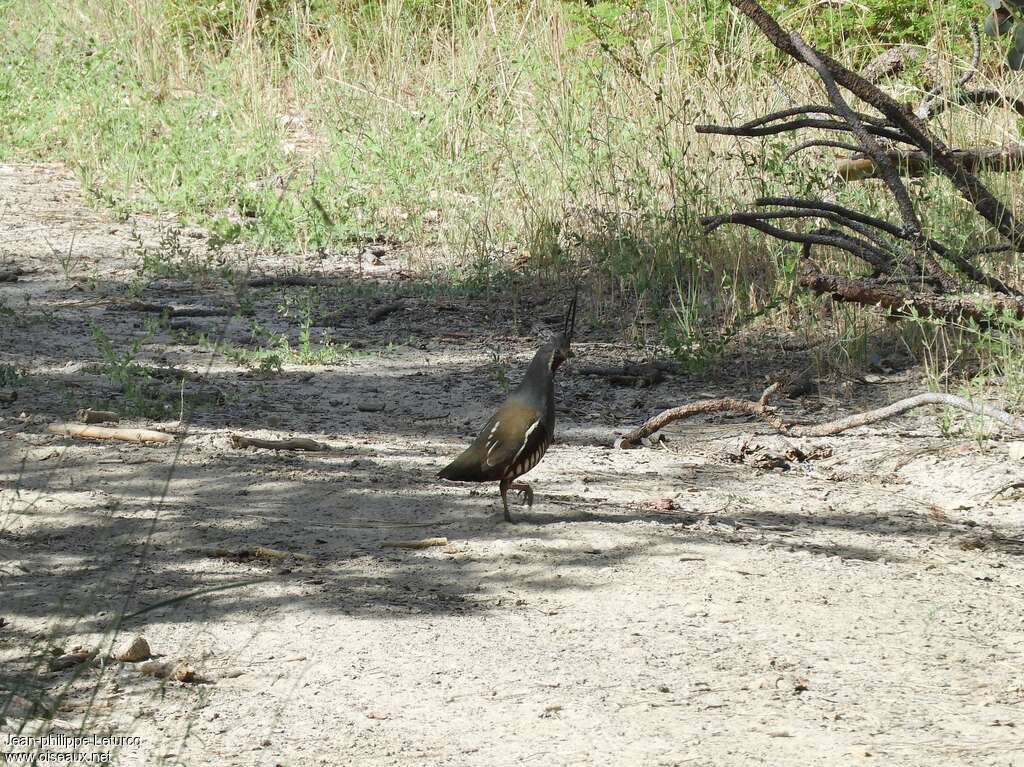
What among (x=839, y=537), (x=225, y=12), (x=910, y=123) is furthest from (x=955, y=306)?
(x=225, y=12)

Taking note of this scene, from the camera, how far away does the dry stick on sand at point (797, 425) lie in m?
4.64

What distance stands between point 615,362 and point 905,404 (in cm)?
172

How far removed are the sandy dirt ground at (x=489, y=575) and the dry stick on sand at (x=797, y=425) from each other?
3.2 inches

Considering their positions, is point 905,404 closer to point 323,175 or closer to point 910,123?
point 910,123

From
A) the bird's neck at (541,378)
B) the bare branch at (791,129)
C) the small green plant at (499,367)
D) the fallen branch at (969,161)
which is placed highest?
the bare branch at (791,129)

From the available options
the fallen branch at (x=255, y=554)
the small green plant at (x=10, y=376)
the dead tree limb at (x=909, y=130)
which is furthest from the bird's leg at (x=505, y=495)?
the small green plant at (x=10, y=376)

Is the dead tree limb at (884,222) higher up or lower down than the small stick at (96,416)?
higher up

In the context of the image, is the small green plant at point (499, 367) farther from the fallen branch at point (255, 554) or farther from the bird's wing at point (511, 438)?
the fallen branch at point (255, 554)

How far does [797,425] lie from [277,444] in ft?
6.94

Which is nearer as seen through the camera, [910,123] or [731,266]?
[910,123]

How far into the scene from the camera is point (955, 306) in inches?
191

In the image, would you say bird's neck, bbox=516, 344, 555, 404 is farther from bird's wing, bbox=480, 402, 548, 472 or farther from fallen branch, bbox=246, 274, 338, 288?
fallen branch, bbox=246, 274, 338, 288

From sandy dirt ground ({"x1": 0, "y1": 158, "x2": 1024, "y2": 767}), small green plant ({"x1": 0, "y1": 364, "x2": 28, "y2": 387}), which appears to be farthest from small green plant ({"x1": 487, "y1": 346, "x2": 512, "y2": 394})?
small green plant ({"x1": 0, "y1": 364, "x2": 28, "y2": 387})

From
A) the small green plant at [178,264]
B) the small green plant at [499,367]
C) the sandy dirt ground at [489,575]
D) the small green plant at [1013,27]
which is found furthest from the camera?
the small green plant at [178,264]
